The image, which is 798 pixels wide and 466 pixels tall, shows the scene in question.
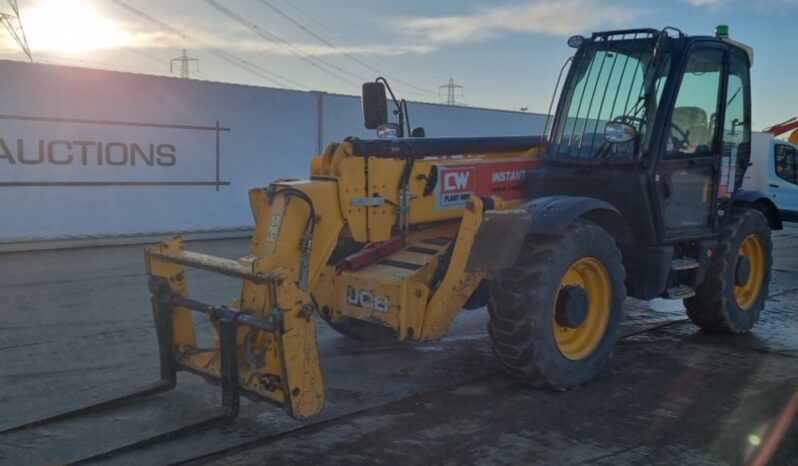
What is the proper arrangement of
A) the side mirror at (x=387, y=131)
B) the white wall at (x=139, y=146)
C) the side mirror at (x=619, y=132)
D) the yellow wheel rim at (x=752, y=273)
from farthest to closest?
the white wall at (x=139, y=146) < the yellow wheel rim at (x=752, y=273) < the side mirror at (x=387, y=131) < the side mirror at (x=619, y=132)

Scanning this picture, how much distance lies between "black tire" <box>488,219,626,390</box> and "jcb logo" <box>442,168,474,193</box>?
759 millimetres

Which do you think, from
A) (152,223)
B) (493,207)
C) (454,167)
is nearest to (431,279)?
(493,207)

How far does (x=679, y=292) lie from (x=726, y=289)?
780 mm

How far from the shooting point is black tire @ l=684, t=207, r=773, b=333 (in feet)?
21.1

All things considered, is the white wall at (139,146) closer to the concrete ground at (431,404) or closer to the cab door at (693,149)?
the concrete ground at (431,404)

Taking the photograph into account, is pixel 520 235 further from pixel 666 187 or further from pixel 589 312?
pixel 666 187

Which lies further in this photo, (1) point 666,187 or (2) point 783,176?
(2) point 783,176

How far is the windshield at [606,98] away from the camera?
5809mm

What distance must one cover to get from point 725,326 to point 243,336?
14.2 feet

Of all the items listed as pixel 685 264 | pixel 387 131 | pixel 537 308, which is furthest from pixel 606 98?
pixel 537 308

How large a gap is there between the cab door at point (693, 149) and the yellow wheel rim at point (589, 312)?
847 millimetres

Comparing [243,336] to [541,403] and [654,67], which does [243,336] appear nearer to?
[541,403]

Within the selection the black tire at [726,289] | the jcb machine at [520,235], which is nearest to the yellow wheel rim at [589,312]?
the jcb machine at [520,235]

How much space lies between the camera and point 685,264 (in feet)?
19.8
